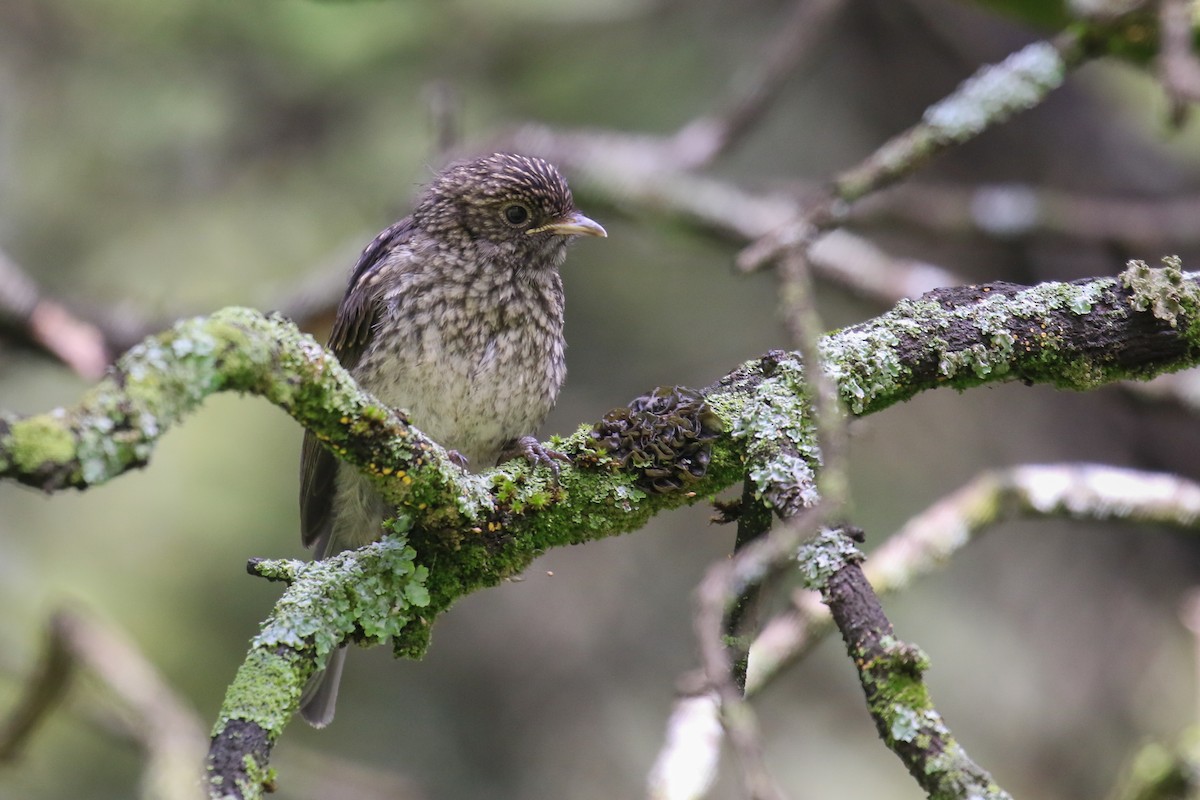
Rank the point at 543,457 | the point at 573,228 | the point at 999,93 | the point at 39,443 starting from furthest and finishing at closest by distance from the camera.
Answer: the point at 573,228 < the point at 999,93 < the point at 543,457 < the point at 39,443

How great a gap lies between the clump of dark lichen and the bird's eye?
1.59 m

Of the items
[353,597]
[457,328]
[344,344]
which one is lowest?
[353,597]

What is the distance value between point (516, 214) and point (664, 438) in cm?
171

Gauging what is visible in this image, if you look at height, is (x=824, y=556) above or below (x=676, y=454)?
below

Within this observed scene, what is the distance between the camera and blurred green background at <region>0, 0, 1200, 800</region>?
17.6 ft

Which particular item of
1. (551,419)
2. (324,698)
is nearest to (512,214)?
(324,698)

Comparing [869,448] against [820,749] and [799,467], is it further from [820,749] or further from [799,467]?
[799,467]

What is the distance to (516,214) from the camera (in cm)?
394

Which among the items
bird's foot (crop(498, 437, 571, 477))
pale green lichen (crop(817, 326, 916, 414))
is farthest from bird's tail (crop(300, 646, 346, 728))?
pale green lichen (crop(817, 326, 916, 414))

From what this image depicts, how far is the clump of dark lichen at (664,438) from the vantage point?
2408mm

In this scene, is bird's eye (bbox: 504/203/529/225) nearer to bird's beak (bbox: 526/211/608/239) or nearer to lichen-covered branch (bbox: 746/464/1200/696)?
bird's beak (bbox: 526/211/608/239)

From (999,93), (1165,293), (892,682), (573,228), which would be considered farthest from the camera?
(573,228)

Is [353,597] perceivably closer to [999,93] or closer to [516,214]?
[516,214]

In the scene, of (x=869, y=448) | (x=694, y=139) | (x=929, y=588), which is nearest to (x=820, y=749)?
(x=929, y=588)
